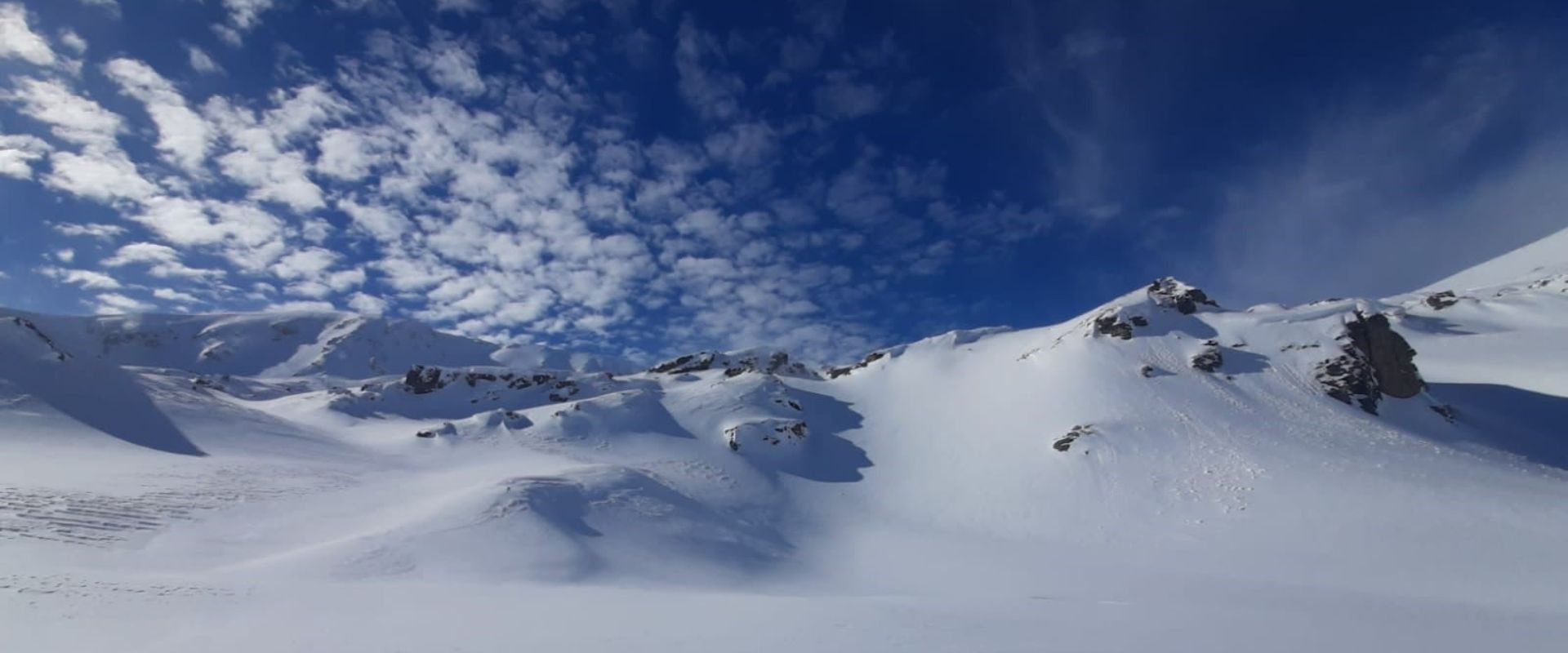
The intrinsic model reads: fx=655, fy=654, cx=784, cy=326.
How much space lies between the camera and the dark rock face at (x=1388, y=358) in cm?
4359

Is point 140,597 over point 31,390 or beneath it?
beneath

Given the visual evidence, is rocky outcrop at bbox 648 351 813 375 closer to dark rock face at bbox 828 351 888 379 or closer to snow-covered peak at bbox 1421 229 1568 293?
dark rock face at bbox 828 351 888 379

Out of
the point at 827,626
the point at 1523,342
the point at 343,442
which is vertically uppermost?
the point at 1523,342

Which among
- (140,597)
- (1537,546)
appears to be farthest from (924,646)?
(1537,546)

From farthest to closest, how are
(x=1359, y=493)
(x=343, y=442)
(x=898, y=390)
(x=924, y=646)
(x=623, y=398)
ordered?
(x=898, y=390), (x=623, y=398), (x=343, y=442), (x=1359, y=493), (x=924, y=646)

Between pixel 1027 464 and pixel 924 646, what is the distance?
29.3 m

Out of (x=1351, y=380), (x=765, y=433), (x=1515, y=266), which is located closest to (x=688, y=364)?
(x=765, y=433)

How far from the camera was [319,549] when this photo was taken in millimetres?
23094

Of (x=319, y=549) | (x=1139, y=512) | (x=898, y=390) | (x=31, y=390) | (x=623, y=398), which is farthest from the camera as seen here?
(x=898, y=390)

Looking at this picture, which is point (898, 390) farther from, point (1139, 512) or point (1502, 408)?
point (1502, 408)

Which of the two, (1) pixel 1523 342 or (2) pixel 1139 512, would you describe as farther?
(1) pixel 1523 342

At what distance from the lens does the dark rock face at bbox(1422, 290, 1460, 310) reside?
255ft

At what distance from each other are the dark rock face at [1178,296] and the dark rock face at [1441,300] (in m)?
43.9

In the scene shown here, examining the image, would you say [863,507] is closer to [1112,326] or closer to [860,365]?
[1112,326]
